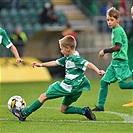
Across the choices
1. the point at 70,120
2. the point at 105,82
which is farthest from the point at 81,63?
the point at 105,82

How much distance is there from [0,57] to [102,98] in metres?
11.6

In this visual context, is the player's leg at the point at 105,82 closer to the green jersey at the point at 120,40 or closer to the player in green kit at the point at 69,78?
the green jersey at the point at 120,40

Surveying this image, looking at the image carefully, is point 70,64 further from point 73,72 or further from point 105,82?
point 105,82

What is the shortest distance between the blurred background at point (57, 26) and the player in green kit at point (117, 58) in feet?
33.0

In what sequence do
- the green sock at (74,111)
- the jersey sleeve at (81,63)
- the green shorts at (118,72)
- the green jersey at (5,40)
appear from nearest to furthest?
the jersey sleeve at (81,63), the green sock at (74,111), the green jersey at (5,40), the green shorts at (118,72)

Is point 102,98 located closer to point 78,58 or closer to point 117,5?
point 78,58

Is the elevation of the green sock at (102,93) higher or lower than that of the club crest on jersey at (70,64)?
lower

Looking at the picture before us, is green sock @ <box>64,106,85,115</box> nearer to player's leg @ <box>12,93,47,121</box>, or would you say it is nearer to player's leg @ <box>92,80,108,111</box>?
player's leg @ <box>12,93,47,121</box>

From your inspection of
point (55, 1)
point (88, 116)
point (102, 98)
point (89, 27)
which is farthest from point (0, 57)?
point (88, 116)

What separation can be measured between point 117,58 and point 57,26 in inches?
618

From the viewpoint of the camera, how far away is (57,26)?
28.0 metres

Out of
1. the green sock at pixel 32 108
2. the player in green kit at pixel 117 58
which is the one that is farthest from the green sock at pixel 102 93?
the green sock at pixel 32 108

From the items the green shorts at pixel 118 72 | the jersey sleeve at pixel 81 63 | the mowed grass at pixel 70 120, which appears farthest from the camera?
the green shorts at pixel 118 72

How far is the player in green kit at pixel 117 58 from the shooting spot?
12133mm
